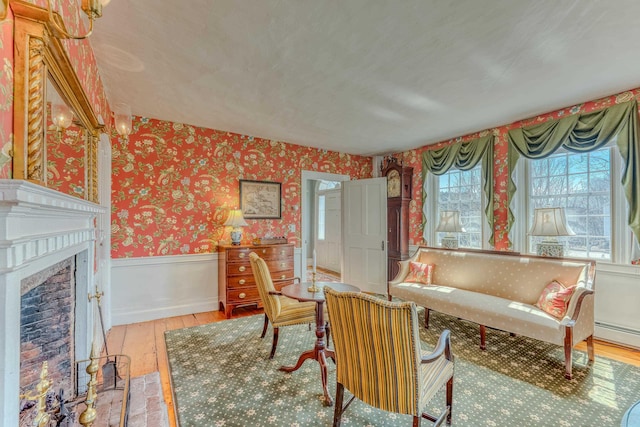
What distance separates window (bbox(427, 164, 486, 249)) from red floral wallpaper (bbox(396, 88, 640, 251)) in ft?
0.72

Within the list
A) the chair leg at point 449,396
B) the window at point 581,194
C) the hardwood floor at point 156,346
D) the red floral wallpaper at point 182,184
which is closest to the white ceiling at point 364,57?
the red floral wallpaper at point 182,184

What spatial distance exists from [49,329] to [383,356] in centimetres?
159

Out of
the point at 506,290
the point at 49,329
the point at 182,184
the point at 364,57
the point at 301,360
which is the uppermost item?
the point at 364,57

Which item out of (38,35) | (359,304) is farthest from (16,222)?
(359,304)

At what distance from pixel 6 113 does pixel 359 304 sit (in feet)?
5.01

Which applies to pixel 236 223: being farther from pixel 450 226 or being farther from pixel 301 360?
pixel 450 226

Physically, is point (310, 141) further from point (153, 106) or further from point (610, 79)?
point (610, 79)

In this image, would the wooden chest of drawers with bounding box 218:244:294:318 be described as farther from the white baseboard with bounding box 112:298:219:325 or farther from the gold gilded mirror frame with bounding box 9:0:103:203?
the gold gilded mirror frame with bounding box 9:0:103:203

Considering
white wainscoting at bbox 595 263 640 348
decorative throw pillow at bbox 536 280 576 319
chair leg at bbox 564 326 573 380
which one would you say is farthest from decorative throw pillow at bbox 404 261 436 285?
white wainscoting at bbox 595 263 640 348

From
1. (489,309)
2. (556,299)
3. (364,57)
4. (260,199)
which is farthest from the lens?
(260,199)

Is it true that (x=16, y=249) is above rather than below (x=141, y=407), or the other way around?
above

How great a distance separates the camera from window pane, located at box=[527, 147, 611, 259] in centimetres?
310

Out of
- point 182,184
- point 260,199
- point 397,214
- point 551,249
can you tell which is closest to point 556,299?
point 551,249

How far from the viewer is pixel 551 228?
2895 mm
